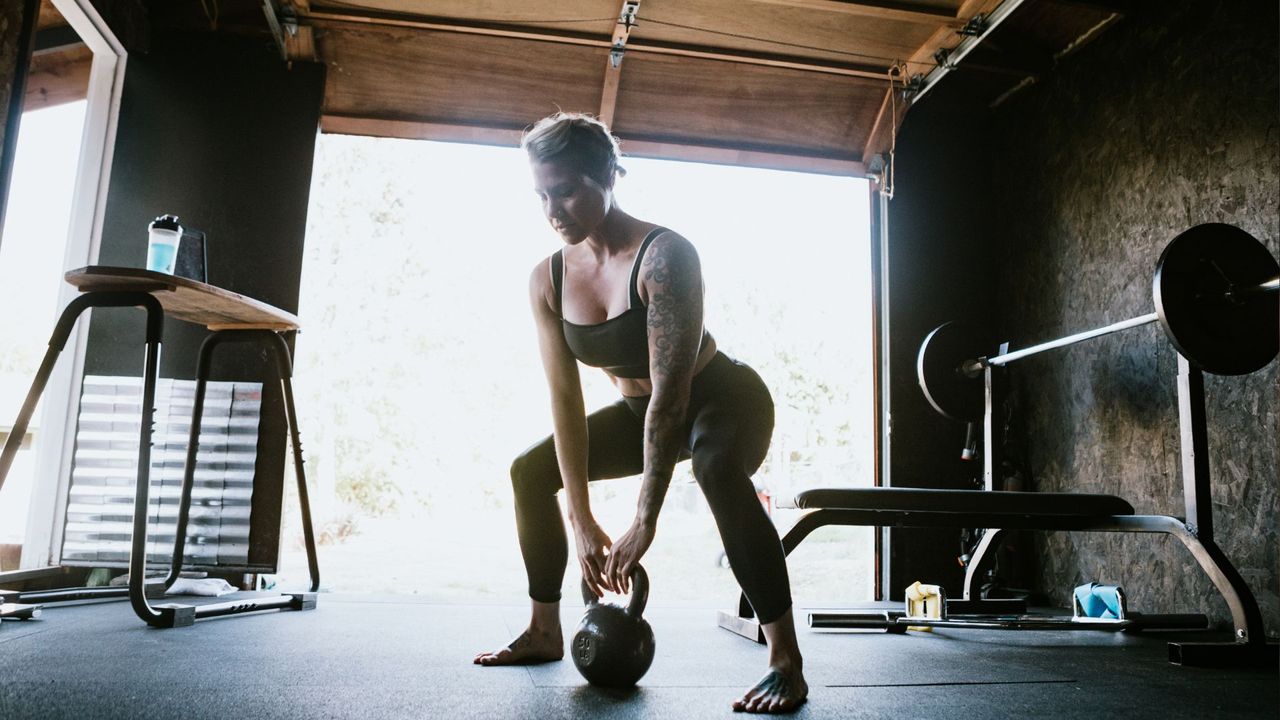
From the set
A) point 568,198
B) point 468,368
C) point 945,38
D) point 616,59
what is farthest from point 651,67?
point 468,368

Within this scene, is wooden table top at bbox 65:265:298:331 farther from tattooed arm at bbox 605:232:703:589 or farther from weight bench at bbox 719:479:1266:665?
weight bench at bbox 719:479:1266:665

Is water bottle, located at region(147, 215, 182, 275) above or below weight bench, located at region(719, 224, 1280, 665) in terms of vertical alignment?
above

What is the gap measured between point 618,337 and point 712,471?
390 mm

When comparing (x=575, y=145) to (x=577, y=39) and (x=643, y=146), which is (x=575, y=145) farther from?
(x=643, y=146)

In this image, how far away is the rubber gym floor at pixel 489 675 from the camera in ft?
5.12

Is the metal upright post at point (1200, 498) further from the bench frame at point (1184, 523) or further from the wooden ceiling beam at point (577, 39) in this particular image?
the wooden ceiling beam at point (577, 39)

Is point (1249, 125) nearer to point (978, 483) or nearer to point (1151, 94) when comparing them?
point (1151, 94)

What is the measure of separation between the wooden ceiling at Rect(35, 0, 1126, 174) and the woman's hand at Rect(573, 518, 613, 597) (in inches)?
97.9

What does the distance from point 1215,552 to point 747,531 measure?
1892mm

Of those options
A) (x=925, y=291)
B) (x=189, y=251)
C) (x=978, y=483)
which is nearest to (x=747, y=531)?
(x=189, y=251)

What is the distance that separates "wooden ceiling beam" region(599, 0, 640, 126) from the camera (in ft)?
11.7

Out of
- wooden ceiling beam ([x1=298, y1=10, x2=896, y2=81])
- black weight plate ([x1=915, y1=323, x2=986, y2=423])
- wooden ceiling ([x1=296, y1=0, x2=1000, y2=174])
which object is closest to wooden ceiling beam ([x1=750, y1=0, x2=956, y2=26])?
wooden ceiling ([x1=296, y1=0, x2=1000, y2=174])

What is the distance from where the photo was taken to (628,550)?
1693 millimetres

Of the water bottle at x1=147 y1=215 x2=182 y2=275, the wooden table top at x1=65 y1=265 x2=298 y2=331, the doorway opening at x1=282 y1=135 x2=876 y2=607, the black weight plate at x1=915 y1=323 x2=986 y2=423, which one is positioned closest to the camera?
the wooden table top at x1=65 y1=265 x2=298 y2=331
